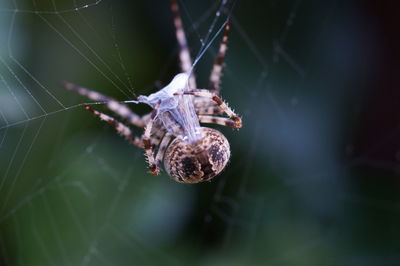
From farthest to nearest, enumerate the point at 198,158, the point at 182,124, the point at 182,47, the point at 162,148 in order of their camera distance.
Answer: the point at 182,47
the point at 162,148
the point at 182,124
the point at 198,158

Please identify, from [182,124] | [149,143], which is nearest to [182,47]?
[182,124]

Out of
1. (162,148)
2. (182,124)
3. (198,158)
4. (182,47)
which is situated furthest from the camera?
(182,47)

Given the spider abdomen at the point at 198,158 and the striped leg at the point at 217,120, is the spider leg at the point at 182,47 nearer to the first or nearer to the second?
the striped leg at the point at 217,120

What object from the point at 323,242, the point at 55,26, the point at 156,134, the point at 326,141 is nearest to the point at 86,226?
the point at 156,134

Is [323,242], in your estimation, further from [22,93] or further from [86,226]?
[22,93]

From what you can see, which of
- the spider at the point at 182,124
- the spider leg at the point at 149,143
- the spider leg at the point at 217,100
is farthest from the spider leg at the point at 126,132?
the spider leg at the point at 217,100

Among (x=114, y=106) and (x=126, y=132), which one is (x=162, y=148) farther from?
(x=114, y=106)
